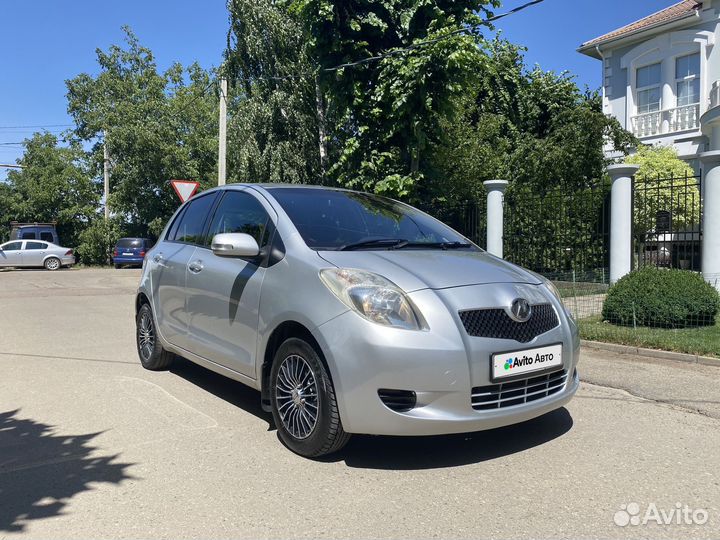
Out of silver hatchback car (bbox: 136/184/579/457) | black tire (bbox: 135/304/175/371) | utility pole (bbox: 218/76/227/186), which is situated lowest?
black tire (bbox: 135/304/175/371)

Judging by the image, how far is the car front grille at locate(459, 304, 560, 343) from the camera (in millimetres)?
3377

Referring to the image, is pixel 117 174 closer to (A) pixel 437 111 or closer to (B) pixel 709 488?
(A) pixel 437 111

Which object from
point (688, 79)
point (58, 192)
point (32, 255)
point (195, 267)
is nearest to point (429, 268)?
point (195, 267)

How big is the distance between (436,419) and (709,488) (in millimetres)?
1502

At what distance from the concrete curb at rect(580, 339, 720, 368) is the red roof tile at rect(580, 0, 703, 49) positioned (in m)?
16.8

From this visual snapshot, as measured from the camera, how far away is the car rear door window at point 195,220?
534cm

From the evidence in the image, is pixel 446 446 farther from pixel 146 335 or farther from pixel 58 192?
pixel 58 192

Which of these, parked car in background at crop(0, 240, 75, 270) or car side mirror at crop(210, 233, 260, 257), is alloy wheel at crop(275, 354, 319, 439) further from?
parked car in background at crop(0, 240, 75, 270)

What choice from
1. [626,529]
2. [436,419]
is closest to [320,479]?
[436,419]

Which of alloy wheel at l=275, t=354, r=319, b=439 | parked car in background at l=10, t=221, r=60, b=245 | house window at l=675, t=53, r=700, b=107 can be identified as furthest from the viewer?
parked car in background at l=10, t=221, r=60, b=245

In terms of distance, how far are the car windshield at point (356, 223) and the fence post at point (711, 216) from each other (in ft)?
21.4

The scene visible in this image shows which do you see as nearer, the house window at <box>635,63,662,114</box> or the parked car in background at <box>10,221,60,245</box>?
the house window at <box>635,63,662,114</box>

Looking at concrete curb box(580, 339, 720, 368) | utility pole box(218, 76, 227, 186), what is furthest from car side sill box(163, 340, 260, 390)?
utility pole box(218, 76, 227, 186)

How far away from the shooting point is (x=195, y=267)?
4973 millimetres
